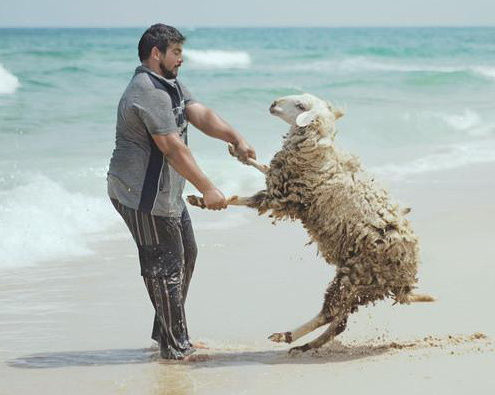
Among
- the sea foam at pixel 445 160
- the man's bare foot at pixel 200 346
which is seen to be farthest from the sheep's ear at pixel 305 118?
the sea foam at pixel 445 160

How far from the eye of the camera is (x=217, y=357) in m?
5.80

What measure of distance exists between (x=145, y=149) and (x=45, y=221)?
440cm

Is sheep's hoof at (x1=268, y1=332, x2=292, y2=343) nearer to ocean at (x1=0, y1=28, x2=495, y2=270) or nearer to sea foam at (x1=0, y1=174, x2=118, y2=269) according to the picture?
ocean at (x1=0, y1=28, x2=495, y2=270)

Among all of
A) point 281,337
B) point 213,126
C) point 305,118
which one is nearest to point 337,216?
point 305,118

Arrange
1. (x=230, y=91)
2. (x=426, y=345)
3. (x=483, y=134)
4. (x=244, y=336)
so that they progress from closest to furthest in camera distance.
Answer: (x=426, y=345)
(x=244, y=336)
(x=483, y=134)
(x=230, y=91)

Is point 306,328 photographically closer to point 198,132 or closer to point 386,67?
point 198,132

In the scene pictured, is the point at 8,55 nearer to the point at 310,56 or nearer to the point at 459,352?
the point at 310,56

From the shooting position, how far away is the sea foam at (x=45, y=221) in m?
8.58

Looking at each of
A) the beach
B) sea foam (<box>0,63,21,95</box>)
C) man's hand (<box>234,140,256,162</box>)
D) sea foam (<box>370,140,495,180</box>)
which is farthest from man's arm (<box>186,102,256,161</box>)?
sea foam (<box>0,63,21,95</box>)

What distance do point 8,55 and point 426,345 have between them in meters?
34.5

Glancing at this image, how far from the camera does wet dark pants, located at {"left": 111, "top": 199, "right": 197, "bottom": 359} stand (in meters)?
5.52

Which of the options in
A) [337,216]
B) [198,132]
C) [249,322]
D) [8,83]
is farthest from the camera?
[8,83]

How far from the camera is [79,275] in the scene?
25.7ft

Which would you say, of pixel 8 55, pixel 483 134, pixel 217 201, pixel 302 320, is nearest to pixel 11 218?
pixel 302 320
